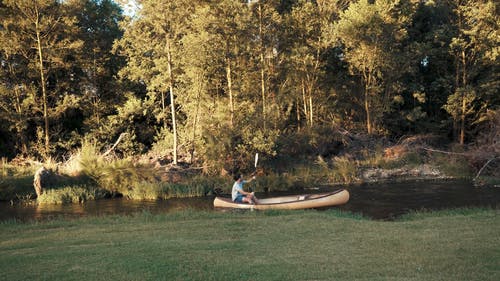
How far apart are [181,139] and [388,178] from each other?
1068cm

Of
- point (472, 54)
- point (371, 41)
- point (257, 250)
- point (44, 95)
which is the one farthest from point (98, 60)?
point (257, 250)

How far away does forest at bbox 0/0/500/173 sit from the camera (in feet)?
82.5

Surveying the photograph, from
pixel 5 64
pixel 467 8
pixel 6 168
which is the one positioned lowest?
pixel 6 168

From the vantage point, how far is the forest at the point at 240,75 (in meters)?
25.1

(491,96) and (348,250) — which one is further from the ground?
(491,96)

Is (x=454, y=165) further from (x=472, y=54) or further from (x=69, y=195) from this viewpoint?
(x=69, y=195)

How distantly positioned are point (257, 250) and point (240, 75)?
771 inches

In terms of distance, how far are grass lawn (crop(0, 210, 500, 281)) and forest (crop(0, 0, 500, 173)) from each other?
1283cm

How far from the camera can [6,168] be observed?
24.2 meters

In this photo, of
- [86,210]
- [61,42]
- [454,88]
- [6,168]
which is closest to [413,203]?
[86,210]

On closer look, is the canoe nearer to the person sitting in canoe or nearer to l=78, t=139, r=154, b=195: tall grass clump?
the person sitting in canoe

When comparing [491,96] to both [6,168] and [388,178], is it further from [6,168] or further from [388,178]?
[6,168]

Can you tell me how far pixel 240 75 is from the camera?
27.7 metres

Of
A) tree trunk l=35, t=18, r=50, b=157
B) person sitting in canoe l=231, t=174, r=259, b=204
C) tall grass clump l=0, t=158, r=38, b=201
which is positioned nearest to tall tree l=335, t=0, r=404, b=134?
person sitting in canoe l=231, t=174, r=259, b=204
